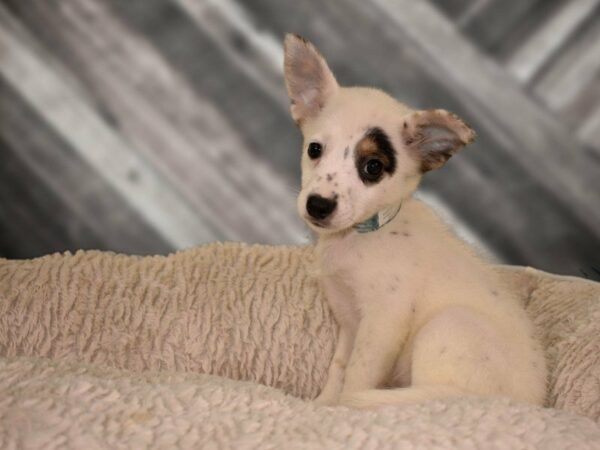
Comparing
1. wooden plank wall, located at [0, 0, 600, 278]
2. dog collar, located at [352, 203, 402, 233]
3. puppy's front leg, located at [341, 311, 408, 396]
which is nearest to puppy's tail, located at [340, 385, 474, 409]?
puppy's front leg, located at [341, 311, 408, 396]

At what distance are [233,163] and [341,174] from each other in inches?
61.2

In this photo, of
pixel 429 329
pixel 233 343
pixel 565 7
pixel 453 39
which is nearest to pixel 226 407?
pixel 429 329

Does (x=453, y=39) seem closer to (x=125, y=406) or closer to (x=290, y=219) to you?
(x=290, y=219)

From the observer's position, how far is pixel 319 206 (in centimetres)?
227

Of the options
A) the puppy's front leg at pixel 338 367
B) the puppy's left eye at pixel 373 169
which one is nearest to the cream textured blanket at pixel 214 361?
the puppy's front leg at pixel 338 367

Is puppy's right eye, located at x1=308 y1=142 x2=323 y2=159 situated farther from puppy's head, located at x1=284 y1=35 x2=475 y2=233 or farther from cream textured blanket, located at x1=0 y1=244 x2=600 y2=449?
cream textured blanket, located at x1=0 y1=244 x2=600 y2=449

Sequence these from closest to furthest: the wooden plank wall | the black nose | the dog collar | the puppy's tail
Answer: the puppy's tail → the black nose → the dog collar → the wooden plank wall

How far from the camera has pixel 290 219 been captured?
12.7 feet

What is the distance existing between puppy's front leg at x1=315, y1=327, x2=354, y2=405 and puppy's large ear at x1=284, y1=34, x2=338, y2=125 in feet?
2.29

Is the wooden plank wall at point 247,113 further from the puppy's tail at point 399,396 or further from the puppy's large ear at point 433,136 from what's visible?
the puppy's tail at point 399,396

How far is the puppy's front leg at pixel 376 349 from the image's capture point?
241 cm

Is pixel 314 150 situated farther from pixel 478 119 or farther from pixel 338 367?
pixel 478 119

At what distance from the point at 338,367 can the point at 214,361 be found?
41cm

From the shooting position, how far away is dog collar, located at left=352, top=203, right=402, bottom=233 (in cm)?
250
